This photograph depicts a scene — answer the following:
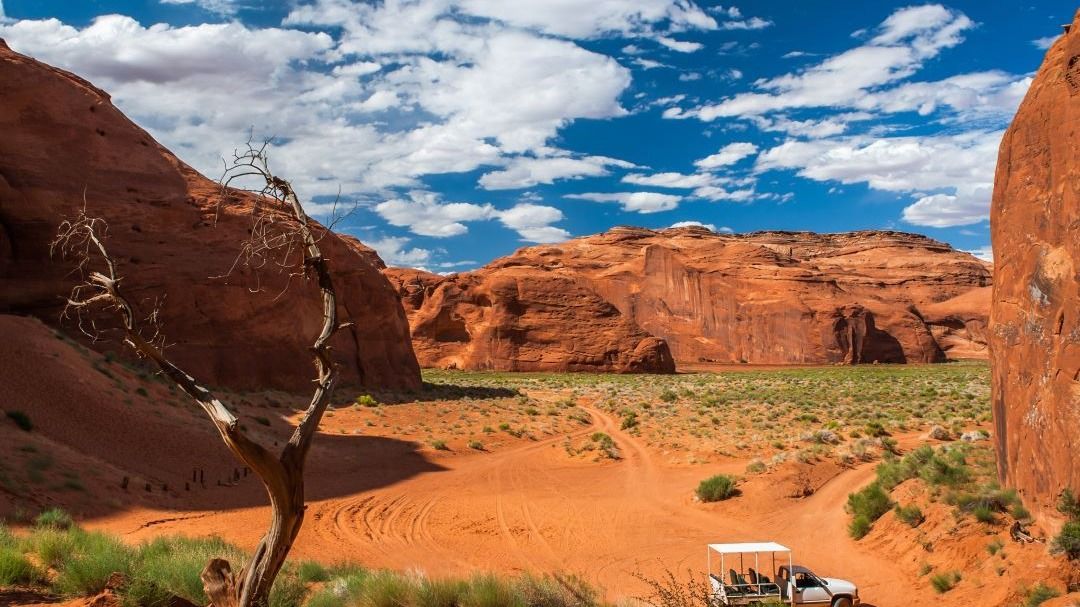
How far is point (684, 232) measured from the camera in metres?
119

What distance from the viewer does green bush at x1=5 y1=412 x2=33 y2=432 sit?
17234 mm

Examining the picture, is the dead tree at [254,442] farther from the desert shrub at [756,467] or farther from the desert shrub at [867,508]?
the desert shrub at [756,467]

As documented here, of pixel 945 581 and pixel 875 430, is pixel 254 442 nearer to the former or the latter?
pixel 945 581

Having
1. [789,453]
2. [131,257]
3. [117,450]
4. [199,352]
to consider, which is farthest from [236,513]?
[131,257]

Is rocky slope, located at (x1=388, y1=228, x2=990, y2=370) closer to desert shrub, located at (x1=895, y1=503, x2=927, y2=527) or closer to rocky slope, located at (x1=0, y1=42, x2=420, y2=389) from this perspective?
rocky slope, located at (x1=0, y1=42, x2=420, y2=389)

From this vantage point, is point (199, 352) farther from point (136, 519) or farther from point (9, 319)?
point (136, 519)

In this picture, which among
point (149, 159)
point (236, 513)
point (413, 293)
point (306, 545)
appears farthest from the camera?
point (413, 293)

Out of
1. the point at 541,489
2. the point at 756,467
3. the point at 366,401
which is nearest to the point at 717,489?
the point at 756,467

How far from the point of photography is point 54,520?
473 inches

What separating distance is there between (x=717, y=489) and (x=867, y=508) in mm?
3804

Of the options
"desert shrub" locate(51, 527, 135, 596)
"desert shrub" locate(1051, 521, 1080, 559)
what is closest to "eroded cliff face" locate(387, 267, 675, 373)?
"desert shrub" locate(1051, 521, 1080, 559)

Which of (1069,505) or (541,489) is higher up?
(1069,505)

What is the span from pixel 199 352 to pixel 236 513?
674 inches

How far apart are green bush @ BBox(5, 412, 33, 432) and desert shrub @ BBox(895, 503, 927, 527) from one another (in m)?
18.1
